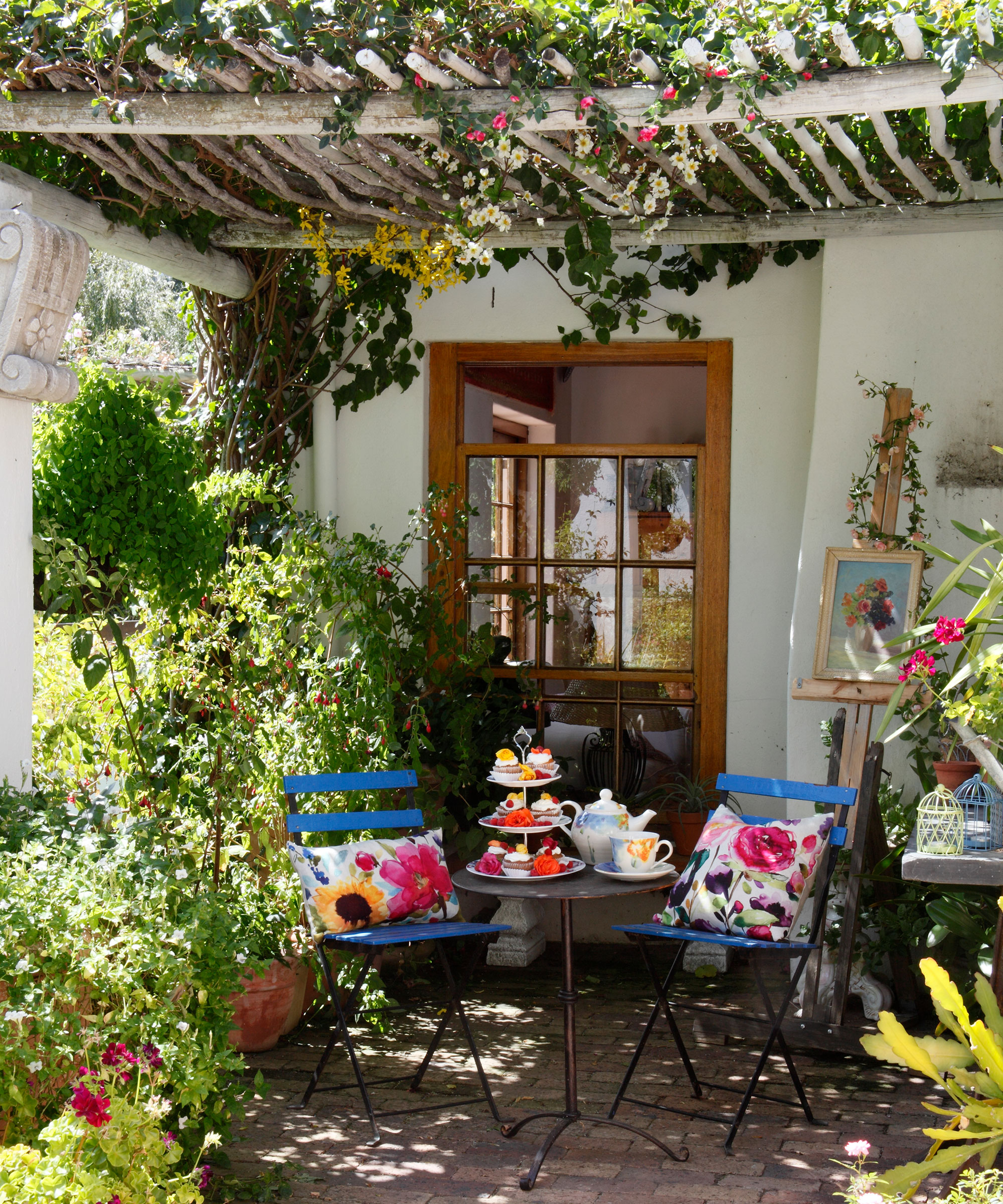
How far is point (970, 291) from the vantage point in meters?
5.29

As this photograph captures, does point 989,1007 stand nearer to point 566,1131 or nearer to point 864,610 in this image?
point 566,1131

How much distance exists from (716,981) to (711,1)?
12.5ft

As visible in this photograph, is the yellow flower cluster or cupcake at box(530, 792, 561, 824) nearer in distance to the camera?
cupcake at box(530, 792, 561, 824)

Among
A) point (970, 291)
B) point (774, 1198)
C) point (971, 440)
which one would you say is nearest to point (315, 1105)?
point (774, 1198)

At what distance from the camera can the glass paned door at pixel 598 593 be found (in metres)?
6.01

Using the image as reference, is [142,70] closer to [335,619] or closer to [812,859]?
[335,619]

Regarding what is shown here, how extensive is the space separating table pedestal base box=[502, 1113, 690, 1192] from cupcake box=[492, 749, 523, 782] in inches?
38.8

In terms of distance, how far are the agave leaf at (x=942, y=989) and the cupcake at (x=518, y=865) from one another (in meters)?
1.19

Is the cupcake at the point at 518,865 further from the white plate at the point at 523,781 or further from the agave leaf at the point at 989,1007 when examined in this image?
the agave leaf at the point at 989,1007

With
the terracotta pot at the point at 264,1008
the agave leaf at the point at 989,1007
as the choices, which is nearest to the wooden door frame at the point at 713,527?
the terracotta pot at the point at 264,1008

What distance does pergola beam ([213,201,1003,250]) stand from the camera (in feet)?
16.9

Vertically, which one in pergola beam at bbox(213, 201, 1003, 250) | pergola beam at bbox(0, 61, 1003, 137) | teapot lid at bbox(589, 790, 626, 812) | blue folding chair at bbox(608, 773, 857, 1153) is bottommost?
blue folding chair at bbox(608, 773, 857, 1153)

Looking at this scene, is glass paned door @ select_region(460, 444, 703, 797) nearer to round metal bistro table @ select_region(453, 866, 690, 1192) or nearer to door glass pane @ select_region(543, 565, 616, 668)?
door glass pane @ select_region(543, 565, 616, 668)

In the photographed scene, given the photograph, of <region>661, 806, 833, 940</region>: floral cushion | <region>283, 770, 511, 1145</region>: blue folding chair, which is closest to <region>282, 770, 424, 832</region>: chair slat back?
<region>283, 770, 511, 1145</region>: blue folding chair
